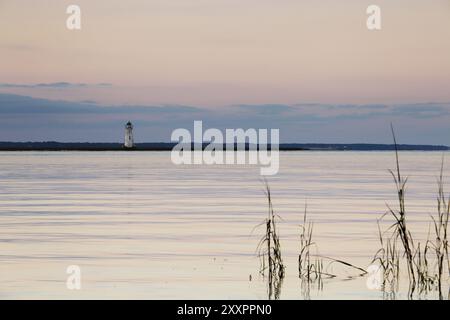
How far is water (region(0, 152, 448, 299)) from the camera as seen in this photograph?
16.8 meters

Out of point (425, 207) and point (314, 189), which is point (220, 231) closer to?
point (425, 207)

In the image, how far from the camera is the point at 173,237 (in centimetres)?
2445

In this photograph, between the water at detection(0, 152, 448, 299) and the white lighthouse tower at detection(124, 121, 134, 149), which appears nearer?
the water at detection(0, 152, 448, 299)

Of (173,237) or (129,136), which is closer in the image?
(173,237)

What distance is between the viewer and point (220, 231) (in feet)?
84.0

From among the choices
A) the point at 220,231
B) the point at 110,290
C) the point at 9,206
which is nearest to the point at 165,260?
the point at 110,290

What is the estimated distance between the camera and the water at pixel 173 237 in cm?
1678

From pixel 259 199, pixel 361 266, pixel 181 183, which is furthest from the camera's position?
pixel 181 183

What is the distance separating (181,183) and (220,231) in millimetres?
26497

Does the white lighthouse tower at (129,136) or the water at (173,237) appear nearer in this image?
the water at (173,237)

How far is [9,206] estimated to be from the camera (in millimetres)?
33844

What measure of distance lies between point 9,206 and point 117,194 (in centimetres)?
862

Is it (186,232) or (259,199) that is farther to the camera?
(259,199)
